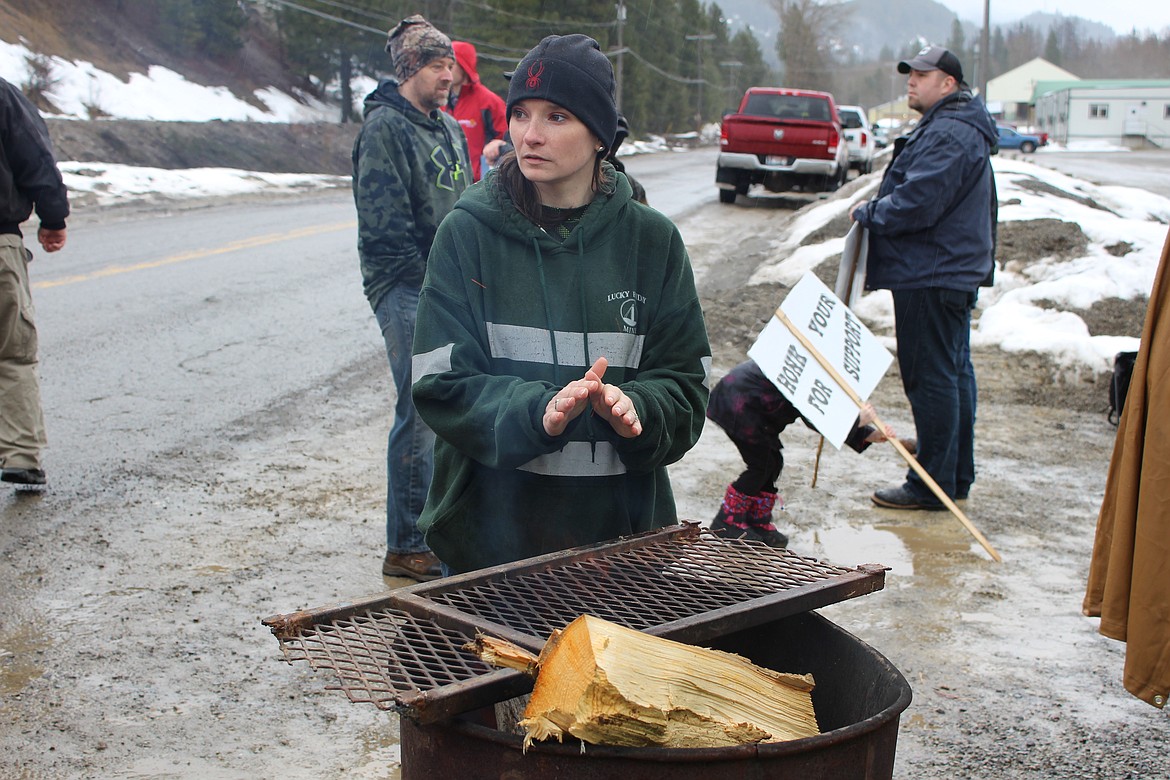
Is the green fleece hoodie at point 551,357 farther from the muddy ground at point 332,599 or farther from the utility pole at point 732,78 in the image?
the utility pole at point 732,78

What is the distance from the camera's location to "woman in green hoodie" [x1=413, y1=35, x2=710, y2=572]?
7.47ft

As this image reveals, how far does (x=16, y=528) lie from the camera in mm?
4863

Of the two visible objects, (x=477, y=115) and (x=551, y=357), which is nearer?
(x=551, y=357)

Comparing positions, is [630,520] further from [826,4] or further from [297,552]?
[826,4]

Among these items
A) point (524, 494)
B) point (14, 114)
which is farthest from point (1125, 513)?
point (14, 114)

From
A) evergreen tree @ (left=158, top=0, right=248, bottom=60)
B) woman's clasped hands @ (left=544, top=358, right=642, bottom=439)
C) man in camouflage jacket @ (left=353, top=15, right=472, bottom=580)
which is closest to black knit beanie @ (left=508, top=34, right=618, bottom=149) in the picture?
woman's clasped hands @ (left=544, top=358, right=642, bottom=439)

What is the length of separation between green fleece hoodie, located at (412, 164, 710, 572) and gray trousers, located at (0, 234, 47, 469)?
3.56 metres

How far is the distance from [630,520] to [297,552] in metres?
2.56

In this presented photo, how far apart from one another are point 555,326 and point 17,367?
153 inches

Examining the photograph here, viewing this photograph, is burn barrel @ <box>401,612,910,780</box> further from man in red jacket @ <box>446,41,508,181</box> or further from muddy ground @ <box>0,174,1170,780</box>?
man in red jacket @ <box>446,41,508,181</box>

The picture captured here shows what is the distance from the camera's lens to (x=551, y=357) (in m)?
2.36

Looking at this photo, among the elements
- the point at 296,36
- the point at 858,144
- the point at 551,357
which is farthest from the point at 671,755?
the point at 296,36

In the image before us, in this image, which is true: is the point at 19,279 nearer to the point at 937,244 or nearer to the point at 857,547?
the point at 857,547

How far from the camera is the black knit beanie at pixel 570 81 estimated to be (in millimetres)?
2322
